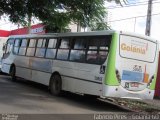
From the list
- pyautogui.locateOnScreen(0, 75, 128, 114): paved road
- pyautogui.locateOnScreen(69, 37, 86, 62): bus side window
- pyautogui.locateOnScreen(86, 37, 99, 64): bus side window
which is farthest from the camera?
pyautogui.locateOnScreen(69, 37, 86, 62): bus side window

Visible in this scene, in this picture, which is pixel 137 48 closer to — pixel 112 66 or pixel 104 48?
pixel 104 48

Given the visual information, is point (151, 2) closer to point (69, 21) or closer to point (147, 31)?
point (147, 31)

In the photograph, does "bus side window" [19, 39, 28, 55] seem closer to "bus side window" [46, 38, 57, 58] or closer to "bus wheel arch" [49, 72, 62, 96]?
"bus side window" [46, 38, 57, 58]

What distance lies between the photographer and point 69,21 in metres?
21.7

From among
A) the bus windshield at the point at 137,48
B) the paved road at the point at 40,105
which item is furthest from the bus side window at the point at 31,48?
the bus windshield at the point at 137,48

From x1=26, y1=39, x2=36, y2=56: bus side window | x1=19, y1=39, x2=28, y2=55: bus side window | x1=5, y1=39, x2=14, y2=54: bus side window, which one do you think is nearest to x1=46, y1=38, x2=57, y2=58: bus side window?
x1=26, y1=39, x2=36, y2=56: bus side window

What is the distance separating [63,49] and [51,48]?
4.27 ft

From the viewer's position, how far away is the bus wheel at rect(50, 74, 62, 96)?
57.5 ft

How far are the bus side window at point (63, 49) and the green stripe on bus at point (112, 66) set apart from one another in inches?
130

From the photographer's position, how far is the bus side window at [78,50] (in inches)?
636

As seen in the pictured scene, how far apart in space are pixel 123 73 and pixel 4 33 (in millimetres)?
40336

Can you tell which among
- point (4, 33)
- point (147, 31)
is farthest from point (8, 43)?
point (4, 33)

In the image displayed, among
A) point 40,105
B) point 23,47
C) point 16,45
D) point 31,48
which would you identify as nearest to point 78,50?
point 40,105

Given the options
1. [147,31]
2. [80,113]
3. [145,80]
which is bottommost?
[80,113]
